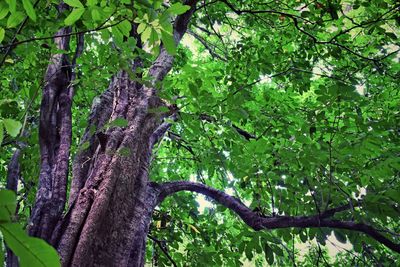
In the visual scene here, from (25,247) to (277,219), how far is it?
2.44 m

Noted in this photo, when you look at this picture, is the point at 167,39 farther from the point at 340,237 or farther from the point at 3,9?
the point at 340,237

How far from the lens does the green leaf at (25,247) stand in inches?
21.8

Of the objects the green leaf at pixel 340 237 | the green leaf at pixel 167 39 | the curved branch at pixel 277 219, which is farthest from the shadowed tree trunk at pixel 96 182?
the green leaf at pixel 340 237

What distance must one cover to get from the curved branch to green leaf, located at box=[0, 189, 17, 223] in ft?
7.51

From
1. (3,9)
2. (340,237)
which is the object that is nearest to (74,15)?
(3,9)

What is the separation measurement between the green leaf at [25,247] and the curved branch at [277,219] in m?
2.25

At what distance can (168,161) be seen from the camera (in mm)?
7164

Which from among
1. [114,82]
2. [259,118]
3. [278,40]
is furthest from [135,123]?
[278,40]

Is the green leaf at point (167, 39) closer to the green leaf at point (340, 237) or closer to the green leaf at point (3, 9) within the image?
the green leaf at point (3, 9)

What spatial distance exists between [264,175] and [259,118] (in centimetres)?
137

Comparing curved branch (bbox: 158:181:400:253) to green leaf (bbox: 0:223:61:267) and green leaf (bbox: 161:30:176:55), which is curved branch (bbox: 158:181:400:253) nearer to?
green leaf (bbox: 161:30:176:55)

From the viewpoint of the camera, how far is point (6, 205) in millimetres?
581

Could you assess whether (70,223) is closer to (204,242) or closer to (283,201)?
(283,201)

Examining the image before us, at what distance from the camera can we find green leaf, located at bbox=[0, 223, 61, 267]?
1.82 ft
